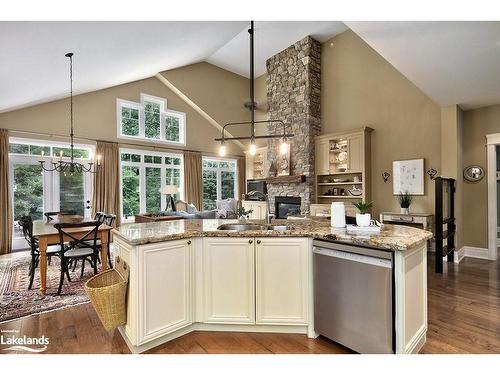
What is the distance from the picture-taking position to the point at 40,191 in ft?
19.5

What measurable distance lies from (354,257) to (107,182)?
20.7 feet

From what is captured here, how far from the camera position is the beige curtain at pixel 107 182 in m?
6.52

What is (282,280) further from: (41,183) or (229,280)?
(41,183)

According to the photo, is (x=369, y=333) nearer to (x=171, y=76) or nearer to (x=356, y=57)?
(x=356, y=57)

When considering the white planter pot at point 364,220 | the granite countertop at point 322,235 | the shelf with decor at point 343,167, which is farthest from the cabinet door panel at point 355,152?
the white planter pot at point 364,220

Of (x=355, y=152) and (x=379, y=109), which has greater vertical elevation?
(x=379, y=109)

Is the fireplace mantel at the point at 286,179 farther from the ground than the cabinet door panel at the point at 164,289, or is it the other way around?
the fireplace mantel at the point at 286,179

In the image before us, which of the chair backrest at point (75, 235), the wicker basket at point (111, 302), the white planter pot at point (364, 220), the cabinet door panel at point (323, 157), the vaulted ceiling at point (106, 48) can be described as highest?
the vaulted ceiling at point (106, 48)

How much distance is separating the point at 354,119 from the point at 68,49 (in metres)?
5.43

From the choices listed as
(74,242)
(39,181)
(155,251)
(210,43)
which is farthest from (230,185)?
(155,251)

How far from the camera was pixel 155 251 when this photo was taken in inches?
81.7

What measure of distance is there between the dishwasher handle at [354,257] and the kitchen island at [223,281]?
0.27ft

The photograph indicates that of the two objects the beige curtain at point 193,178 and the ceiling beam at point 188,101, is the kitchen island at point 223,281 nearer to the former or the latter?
the ceiling beam at point 188,101

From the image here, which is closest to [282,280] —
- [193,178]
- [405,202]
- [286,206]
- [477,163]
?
[405,202]
